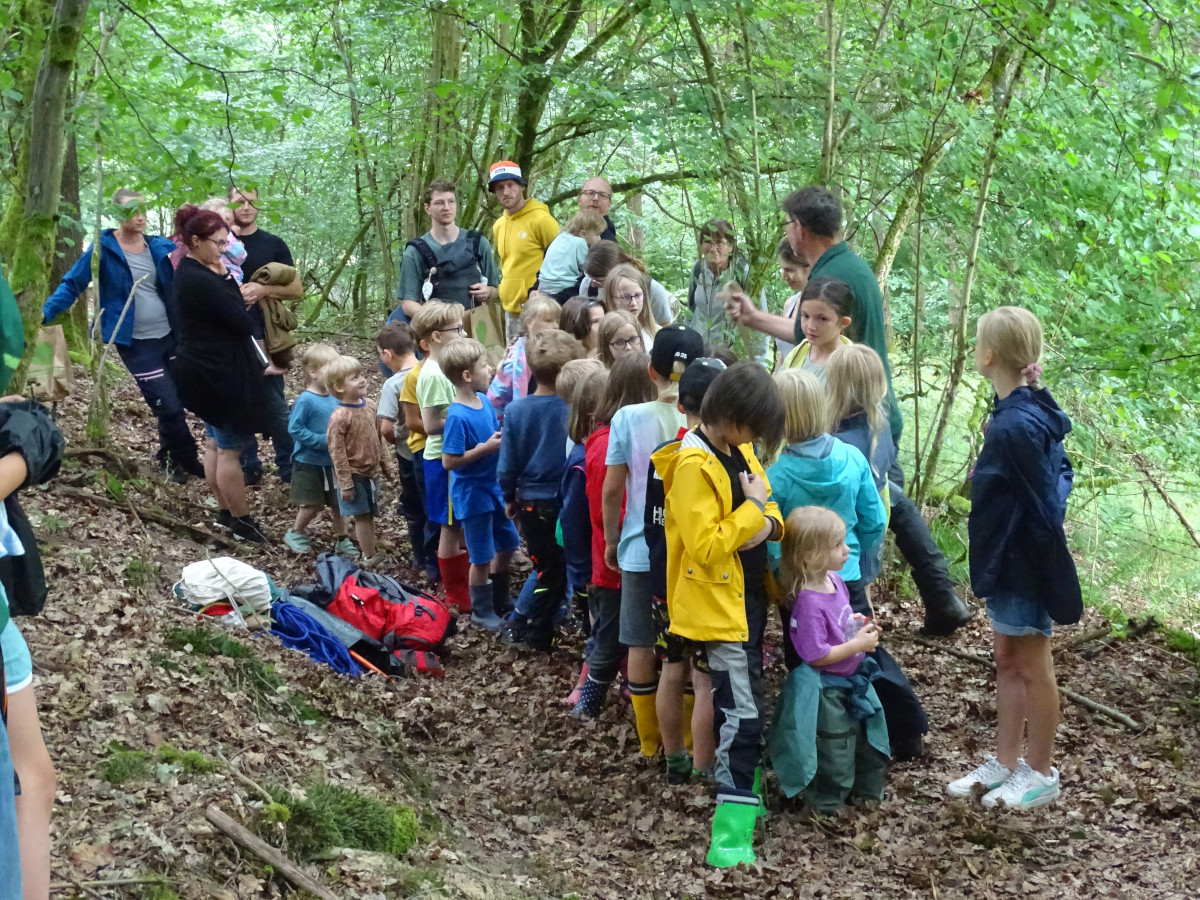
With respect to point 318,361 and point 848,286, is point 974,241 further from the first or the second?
point 318,361

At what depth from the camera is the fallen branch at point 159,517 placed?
21.0ft

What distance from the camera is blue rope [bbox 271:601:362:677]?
540 cm

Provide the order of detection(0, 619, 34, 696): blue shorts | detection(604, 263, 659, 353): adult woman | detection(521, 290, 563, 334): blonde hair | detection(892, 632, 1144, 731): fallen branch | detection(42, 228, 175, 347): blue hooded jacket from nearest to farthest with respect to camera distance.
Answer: detection(0, 619, 34, 696): blue shorts → detection(892, 632, 1144, 731): fallen branch → detection(604, 263, 659, 353): adult woman → detection(521, 290, 563, 334): blonde hair → detection(42, 228, 175, 347): blue hooded jacket

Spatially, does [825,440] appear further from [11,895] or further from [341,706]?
[11,895]

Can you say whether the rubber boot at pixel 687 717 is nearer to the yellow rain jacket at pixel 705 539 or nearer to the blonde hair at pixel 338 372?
the yellow rain jacket at pixel 705 539

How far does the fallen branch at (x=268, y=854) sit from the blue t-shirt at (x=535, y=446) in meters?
2.73

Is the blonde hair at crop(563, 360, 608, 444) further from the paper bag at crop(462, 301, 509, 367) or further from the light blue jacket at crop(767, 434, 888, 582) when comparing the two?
the paper bag at crop(462, 301, 509, 367)

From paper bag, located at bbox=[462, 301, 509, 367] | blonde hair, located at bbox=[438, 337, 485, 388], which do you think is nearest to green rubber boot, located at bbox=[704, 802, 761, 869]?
blonde hair, located at bbox=[438, 337, 485, 388]

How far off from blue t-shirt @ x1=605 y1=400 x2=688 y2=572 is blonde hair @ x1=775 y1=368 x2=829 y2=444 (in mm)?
537

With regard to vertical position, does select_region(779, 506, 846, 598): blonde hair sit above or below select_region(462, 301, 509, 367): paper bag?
below

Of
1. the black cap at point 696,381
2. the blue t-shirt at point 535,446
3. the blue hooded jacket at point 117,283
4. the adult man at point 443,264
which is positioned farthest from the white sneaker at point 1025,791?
the blue hooded jacket at point 117,283

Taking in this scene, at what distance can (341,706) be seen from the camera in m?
4.88

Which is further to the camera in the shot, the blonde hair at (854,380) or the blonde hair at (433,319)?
the blonde hair at (433,319)

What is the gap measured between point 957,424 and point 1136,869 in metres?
6.60
